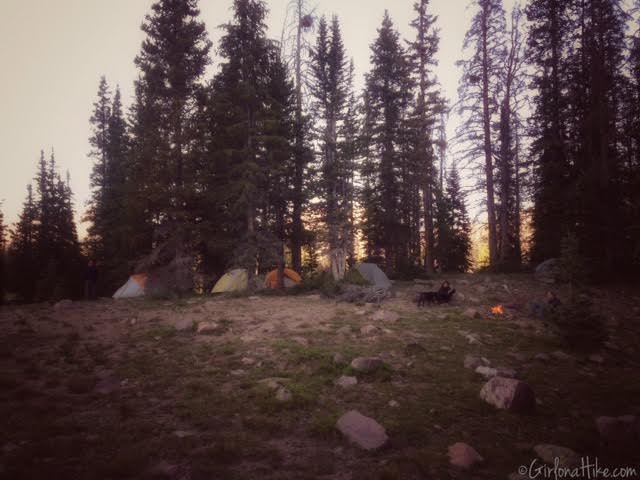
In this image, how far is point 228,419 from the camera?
4184mm

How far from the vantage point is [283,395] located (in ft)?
15.4

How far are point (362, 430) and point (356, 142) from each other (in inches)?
697

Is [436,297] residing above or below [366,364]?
above

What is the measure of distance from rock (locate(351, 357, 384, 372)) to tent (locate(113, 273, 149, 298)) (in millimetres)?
15554

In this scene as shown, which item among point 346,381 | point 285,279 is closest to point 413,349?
point 346,381

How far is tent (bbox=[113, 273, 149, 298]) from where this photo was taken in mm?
17516

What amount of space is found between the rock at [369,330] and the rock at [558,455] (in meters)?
4.98

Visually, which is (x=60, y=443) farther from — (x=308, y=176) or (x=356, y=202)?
(x=356, y=202)

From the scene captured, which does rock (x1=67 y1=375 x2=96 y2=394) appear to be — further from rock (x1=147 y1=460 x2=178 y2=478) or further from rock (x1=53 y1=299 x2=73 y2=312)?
rock (x1=53 y1=299 x2=73 y2=312)

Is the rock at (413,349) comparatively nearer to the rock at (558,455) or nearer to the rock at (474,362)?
the rock at (474,362)

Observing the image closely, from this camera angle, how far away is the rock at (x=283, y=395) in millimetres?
4621

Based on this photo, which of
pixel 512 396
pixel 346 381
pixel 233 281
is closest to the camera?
pixel 512 396

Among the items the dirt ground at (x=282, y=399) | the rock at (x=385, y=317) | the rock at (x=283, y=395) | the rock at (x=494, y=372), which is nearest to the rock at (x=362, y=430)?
the dirt ground at (x=282, y=399)

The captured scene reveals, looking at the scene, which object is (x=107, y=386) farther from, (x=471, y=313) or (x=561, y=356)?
(x=471, y=313)
